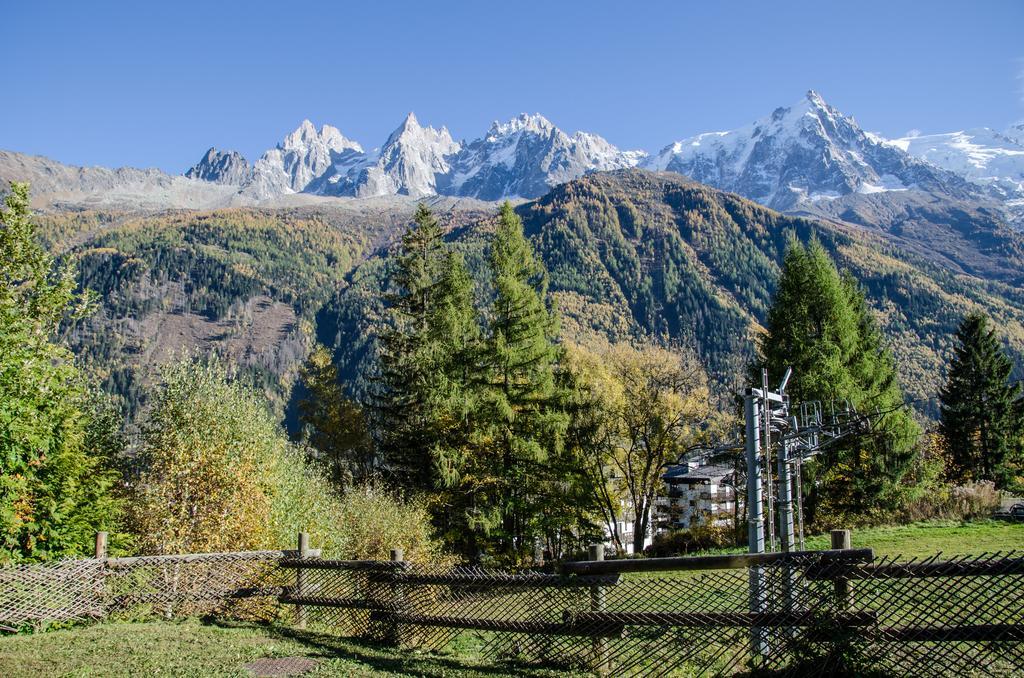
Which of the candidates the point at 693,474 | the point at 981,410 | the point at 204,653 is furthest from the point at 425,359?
the point at 693,474

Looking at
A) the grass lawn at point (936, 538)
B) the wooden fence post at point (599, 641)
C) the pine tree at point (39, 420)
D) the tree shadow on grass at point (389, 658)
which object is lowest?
the grass lawn at point (936, 538)

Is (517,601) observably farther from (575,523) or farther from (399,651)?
(575,523)

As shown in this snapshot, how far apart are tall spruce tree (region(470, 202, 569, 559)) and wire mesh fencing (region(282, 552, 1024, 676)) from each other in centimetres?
1466

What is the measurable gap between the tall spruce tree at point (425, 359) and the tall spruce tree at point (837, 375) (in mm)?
12932

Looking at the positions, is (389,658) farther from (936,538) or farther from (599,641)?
(936,538)

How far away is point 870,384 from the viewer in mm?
27156

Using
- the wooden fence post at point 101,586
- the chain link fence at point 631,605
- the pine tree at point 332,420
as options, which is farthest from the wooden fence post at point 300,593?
the pine tree at point 332,420

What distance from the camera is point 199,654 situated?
9258 mm

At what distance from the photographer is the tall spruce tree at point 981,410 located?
4388 centimetres

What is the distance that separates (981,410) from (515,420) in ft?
124

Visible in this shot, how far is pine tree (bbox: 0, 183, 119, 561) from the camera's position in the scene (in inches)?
479

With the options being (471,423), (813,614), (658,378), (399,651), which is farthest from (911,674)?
(658,378)

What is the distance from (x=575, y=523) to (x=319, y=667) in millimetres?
20629

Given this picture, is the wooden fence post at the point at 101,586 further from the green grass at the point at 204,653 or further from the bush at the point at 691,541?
the bush at the point at 691,541
